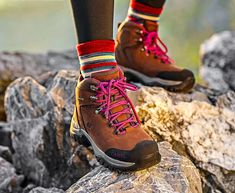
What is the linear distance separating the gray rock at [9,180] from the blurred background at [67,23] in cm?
300

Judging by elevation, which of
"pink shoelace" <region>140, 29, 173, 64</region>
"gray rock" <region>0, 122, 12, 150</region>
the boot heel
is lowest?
"gray rock" <region>0, 122, 12, 150</region>

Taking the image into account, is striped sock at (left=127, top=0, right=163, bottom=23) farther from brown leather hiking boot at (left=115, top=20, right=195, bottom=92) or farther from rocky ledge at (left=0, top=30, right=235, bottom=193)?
rocky ledge at (left=0, top=30, right=235, bottom=193)

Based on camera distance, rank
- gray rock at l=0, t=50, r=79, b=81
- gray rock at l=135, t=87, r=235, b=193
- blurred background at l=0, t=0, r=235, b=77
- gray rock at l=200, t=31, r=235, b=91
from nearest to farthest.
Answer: gray rock at l=135, t=87, r=235, b=193
gray rock at l=0, t=50, r=79, b=81
gray rock at l=200, t=31, r=235, b=91
blurred background at l=0, t=0, r=235, b=77

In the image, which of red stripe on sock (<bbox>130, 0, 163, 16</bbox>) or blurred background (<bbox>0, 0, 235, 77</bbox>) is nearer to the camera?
red stripe on sock (<bbox>130, 0, 163, 16</bbox>)

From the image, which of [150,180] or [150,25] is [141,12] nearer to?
[150,25]

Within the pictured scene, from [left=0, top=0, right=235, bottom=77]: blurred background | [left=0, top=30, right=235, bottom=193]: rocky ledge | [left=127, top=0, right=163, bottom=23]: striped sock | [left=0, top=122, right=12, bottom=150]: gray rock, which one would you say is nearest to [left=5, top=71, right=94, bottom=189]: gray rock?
[left=0, top=30, right=235, bottom=193]: rocky ledge

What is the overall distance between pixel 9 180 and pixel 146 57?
22.6 inches

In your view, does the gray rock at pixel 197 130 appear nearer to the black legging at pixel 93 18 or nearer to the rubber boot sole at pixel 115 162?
the rubber boot sole at pixel 115 162

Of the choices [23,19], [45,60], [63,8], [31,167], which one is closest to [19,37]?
[23,19]

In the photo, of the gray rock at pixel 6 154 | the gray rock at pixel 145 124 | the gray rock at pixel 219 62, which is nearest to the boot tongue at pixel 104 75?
the gray rock at pixel 145 124

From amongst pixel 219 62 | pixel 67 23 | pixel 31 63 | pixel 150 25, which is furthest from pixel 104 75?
pixel 67 23

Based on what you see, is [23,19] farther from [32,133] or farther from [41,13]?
[32,133]

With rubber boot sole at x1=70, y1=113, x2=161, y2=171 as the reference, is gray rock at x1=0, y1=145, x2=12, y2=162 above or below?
below

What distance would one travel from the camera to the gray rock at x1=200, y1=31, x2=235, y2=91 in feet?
8.41
